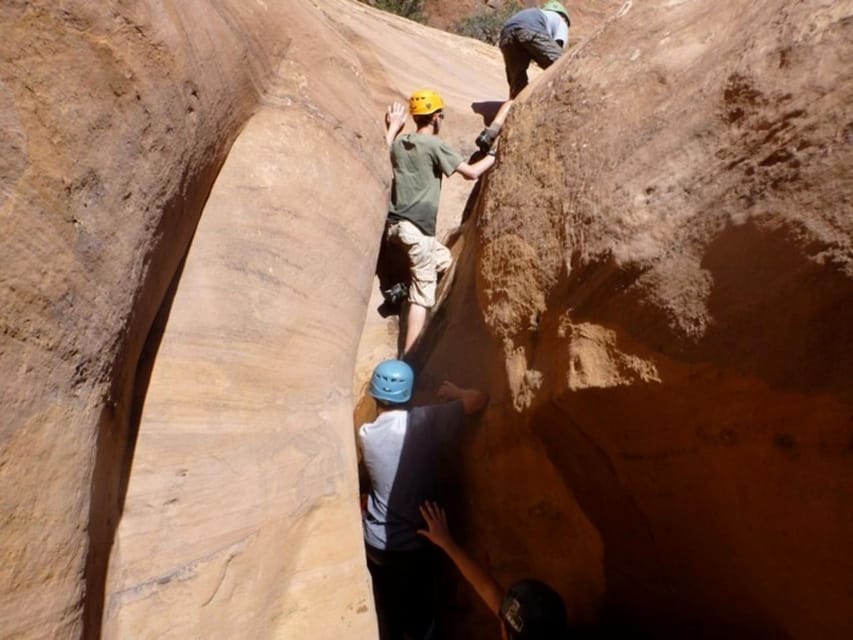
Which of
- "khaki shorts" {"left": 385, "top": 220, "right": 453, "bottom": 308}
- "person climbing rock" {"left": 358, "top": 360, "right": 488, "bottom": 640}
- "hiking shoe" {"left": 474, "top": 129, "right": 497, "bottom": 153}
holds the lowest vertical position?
"person climbing rock" {"left": 358, "top": 360, "right": 488, "bottom": 640}

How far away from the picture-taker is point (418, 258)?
13.9 feet

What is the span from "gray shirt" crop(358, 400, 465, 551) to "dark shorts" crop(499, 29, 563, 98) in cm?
288

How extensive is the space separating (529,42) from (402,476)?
318cm

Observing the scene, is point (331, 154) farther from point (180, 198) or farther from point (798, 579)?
point (798, 579)

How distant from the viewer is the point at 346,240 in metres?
3.13

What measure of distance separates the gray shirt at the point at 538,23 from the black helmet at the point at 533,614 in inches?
148

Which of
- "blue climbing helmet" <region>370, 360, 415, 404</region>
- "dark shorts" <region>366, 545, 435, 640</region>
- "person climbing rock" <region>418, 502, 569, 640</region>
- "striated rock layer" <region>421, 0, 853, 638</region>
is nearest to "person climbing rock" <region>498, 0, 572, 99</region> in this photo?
"striated rock layer" <region>421, 0, 853, 638</region>

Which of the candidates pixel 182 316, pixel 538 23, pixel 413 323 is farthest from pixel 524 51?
pixel 182 316

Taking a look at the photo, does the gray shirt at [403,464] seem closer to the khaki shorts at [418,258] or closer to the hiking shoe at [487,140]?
the khaki shorts at [418,258]

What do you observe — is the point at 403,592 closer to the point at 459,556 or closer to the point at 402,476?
the point at 459,556

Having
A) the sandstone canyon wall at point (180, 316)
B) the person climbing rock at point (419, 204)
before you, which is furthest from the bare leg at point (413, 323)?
the sandstone canyon wall at point (180, 316)

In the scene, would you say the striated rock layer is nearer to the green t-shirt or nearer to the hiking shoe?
the green t-shirt

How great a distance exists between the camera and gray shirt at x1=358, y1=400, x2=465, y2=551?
10.8ft

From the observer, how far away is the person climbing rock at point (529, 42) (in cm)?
516
